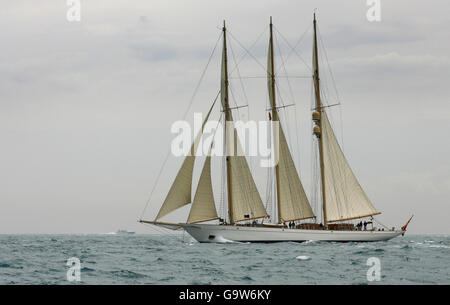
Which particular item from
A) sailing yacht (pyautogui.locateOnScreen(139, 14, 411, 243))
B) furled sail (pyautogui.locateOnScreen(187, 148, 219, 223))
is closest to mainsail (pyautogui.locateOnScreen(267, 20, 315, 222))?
sailing yacht (pyautogui.locateOnScreen(139, 14, 411, 243))

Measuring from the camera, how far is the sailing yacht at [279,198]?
56.3m

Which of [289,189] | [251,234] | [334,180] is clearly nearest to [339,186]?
[334,180]

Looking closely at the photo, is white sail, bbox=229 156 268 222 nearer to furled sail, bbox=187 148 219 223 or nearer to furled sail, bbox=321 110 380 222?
furled sail, bbox=187 148 219 223

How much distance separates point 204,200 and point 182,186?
2.69 meters

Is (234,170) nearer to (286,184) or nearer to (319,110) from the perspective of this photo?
(286,184)

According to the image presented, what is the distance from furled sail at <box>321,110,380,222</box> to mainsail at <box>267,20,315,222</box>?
3.67 meters

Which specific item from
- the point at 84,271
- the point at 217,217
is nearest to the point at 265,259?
the point at 84,271

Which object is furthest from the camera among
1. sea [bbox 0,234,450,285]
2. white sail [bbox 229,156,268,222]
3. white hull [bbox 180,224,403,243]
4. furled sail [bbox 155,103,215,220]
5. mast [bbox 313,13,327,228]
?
mast [bbox 313,13,327,228]

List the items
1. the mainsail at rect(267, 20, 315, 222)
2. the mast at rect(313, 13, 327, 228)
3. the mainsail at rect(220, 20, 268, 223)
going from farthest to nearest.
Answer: the mast at rect(313, 13, 327, 228), the mainsail at rect(267, 20, 315, 222), the mainsail at rect(220, 20, 268, 223)

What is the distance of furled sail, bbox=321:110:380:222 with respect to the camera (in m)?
63.9

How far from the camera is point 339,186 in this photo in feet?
211

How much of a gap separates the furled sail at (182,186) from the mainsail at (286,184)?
32.1 ft

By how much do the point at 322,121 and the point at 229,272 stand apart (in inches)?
1285
